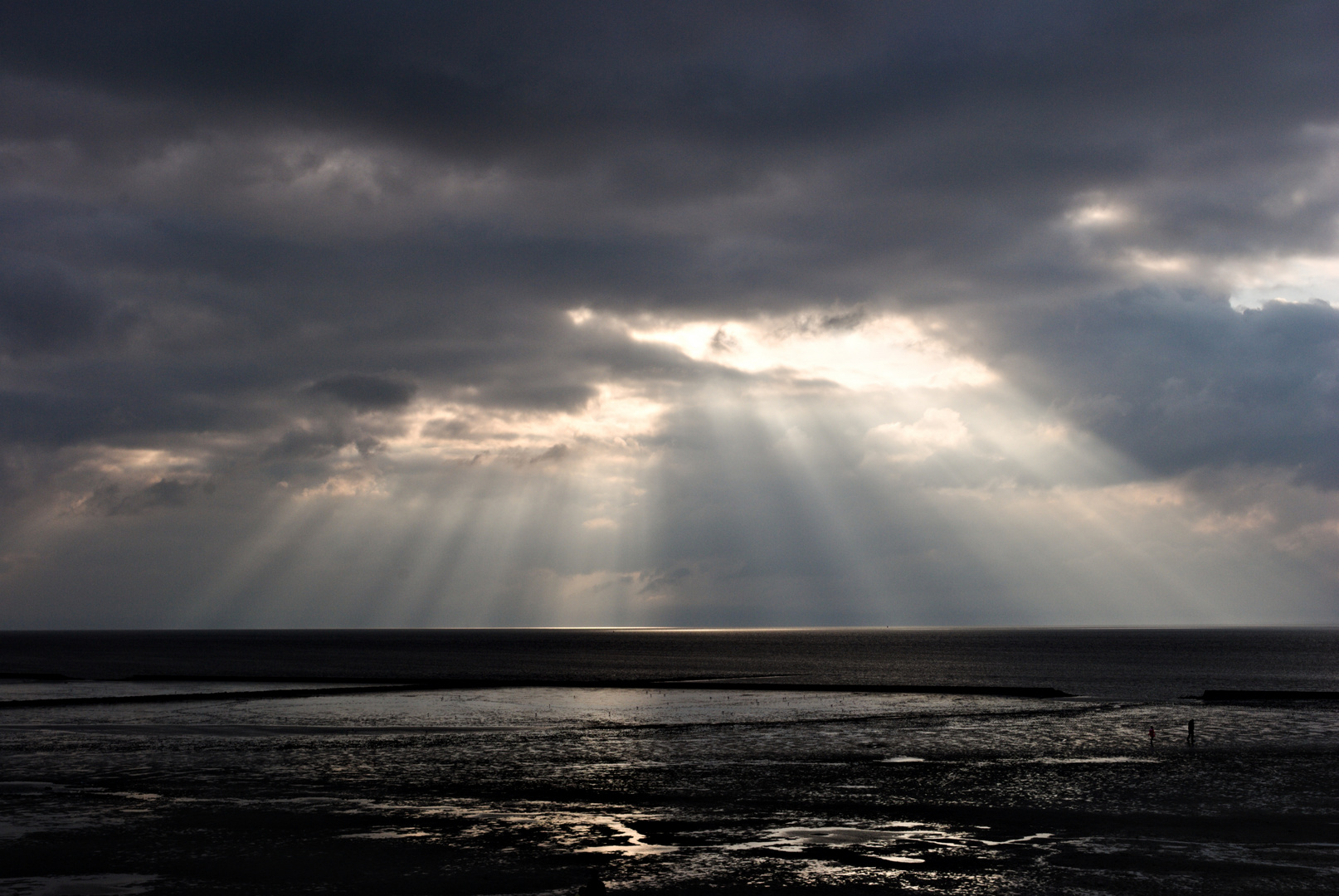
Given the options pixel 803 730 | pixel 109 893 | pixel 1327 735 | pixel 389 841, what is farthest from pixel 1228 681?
pixel 109 893

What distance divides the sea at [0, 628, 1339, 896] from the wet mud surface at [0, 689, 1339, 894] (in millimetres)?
170

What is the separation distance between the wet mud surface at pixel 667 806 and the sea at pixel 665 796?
6.7 inches

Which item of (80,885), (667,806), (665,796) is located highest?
(80,885)

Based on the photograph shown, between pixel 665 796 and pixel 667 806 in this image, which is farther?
pixel 665 796

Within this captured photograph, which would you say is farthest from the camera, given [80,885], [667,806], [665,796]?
[665,796]

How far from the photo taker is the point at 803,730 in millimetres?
64875

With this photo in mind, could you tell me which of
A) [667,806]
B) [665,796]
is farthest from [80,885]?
[665,796]

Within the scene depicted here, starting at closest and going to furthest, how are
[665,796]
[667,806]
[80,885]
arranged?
[80,885] → [667,806] → [665,796]

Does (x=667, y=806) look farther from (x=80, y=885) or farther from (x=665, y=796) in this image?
(x=80, y=885)

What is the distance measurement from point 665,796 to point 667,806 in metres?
2.22

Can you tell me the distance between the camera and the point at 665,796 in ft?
132

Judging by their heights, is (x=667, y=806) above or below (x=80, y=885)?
below

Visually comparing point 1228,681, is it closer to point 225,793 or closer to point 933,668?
point 933,668

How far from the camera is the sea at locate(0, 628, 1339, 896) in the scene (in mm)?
28266
